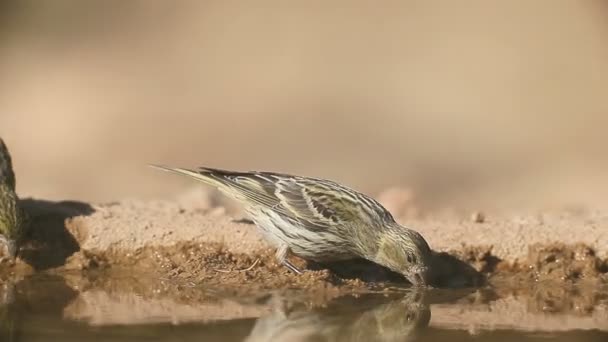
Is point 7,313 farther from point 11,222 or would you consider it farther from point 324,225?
point 324,225

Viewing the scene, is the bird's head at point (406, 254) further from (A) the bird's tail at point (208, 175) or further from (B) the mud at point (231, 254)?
(A) the bird's tail at point (208, 175)

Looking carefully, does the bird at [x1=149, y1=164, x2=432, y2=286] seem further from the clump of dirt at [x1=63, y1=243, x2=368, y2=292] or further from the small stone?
the small stone

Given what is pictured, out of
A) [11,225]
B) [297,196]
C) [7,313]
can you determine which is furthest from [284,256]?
[7,313]

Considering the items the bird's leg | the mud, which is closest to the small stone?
the mud

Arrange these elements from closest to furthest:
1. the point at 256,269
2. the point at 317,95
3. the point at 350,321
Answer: the point at 350,321
the point at 256,269
the point at 317,95

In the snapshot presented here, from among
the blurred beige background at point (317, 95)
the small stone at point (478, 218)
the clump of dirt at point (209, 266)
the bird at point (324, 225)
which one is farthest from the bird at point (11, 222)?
the blurred beige background at point (317, 95)

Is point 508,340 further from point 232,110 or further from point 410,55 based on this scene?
point 410,55

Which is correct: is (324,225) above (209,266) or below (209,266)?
above
